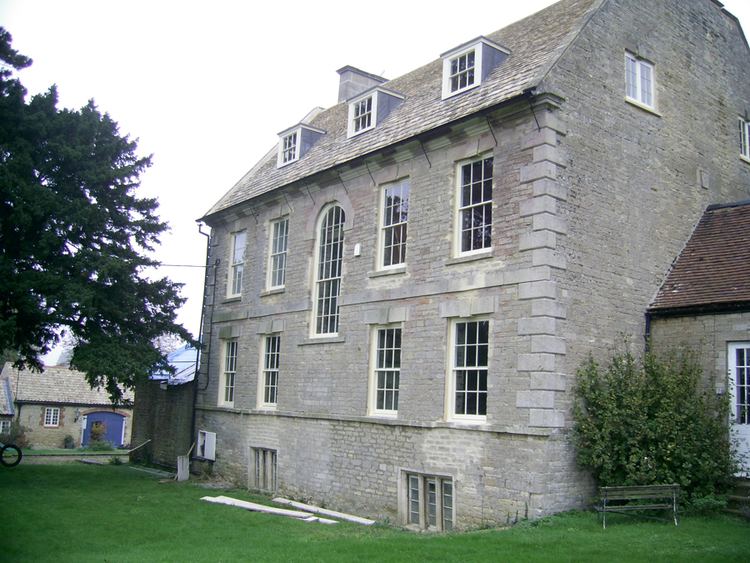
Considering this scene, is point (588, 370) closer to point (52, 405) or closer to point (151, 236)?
point (151, 236)

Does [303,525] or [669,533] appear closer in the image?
[669,533]

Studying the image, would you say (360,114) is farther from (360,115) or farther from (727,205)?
(727,205)

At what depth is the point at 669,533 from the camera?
12.1m

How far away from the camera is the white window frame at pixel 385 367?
685 inches

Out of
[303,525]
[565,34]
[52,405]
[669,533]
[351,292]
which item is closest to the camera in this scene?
[669,533]

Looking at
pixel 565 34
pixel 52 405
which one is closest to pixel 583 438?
pixel 565 34

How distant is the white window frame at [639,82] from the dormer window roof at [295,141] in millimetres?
10328

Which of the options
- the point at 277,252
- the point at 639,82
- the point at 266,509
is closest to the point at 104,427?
the point at 277,252

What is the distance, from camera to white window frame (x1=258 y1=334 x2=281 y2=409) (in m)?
21.7

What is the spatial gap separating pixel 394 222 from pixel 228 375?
8976mm

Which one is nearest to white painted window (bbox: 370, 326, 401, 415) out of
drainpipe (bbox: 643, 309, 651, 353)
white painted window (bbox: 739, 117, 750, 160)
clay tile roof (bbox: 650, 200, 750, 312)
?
drainpipe (bbox: 643, 309, 651, 353)

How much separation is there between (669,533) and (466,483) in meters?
4.05

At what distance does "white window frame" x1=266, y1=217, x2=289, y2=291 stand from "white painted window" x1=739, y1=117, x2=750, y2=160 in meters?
12.8

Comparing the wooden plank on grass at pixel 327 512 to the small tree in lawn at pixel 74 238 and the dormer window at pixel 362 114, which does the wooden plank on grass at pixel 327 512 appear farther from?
the dormer window at pixel 362 114
